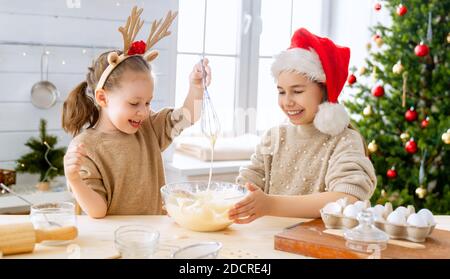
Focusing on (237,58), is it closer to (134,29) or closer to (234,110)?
(234,110)

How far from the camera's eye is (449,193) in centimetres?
354

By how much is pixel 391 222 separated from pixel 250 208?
351 mm

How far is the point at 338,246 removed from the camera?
1233 millimetres

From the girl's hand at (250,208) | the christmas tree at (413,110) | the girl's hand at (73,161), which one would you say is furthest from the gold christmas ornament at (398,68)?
the girl's hand at (73,161)

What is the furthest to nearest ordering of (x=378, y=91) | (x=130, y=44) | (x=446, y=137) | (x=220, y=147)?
(x=220, y=147), (x=378, y=91), (x=446, y=137), (x=130, y=44)

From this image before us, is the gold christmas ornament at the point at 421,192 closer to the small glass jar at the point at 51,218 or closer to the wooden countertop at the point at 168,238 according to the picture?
the wooden countertop at the point at 168,238

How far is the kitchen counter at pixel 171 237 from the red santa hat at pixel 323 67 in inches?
15.9

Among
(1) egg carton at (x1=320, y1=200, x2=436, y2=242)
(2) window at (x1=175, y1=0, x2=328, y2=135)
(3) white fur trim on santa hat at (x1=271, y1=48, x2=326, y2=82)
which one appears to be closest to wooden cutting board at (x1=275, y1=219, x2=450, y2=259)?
(1) egg carton at (x1=320, y1=200, x2=436, y2=242)

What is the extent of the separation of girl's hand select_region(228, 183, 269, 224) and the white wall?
204cm

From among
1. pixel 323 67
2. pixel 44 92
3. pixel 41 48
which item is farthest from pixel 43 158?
pixel 323 67

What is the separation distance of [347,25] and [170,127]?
9.60 feet

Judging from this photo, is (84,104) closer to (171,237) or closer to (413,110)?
(171,237)

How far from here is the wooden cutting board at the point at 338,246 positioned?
3.96 feet
